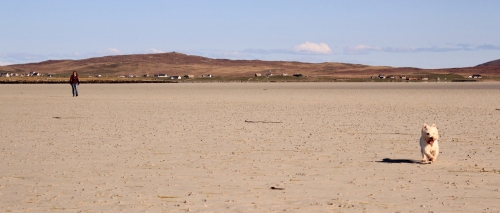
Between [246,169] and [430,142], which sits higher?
[430,142]

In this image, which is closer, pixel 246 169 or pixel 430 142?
pixel 246 169

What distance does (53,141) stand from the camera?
14.1 metres

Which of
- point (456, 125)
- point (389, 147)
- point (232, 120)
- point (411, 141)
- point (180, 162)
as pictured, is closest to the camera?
point (180, 162)

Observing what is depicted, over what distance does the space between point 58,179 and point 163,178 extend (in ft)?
4.34

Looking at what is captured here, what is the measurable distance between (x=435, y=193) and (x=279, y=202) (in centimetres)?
182

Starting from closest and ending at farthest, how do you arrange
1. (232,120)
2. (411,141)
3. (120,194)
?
(120,194), (411,141), (232,120)

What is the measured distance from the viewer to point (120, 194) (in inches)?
319

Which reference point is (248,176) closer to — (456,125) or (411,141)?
(411,141)

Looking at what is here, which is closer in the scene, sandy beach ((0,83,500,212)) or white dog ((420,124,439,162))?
sandy beach ((0,83,500,212))

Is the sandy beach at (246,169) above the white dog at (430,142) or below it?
below

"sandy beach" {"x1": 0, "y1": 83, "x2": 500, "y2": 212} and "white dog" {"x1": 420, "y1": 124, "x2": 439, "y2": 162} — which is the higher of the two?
"white dog" {"x1": 420, "y1": 124, "x2": 439, "y2": 162}

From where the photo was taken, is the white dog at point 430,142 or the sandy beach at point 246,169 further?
the white dog at point 430,142

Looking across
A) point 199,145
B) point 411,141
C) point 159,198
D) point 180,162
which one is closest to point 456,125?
point 411,141

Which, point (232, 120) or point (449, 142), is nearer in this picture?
point (449, 142)
